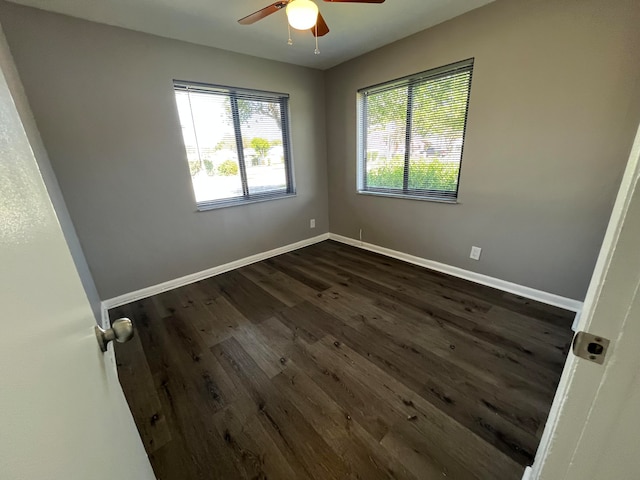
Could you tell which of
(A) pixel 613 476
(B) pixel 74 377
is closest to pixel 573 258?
(A) pixel 613 476

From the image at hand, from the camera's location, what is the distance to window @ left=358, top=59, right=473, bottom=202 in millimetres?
2486

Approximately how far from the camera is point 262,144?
3.21 m

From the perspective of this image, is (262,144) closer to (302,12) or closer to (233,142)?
(233,142)

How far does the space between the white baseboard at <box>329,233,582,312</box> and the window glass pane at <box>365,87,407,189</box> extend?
2.84 feet

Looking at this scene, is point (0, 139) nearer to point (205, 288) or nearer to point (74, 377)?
point (74, 377)

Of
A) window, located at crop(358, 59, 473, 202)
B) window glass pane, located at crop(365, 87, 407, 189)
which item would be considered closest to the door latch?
window, located at crop(358, 59, 473, 202)

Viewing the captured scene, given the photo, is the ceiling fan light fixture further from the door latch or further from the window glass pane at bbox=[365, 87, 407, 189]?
the door latch

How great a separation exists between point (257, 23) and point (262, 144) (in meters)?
1.23

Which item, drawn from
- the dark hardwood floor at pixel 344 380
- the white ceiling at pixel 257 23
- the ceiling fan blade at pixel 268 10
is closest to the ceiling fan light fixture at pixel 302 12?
the ceiling fan blade at pixel 268 10

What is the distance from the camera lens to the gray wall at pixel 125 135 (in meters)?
1.95

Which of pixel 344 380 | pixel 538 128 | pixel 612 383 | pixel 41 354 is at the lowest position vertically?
pixel 344 380

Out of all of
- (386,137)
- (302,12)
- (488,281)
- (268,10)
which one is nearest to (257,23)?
(268,10)

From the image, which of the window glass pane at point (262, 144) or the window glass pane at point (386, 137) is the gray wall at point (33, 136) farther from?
the window glass pane at point (386, 137)

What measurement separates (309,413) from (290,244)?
256 cm
